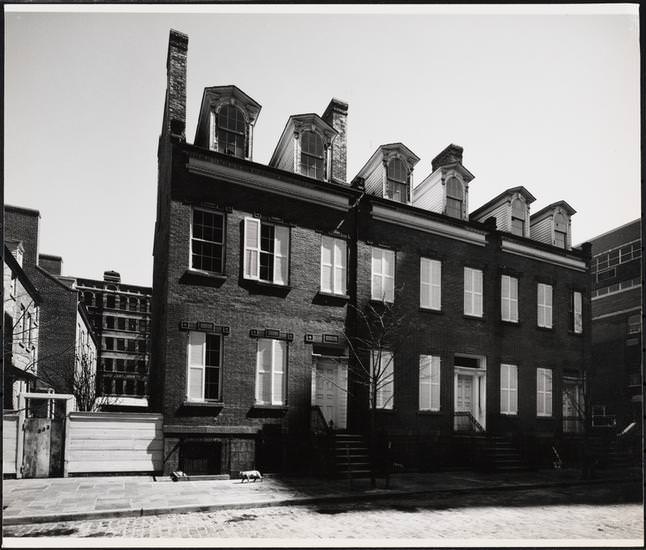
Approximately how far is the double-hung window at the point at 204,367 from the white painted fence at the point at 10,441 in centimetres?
413

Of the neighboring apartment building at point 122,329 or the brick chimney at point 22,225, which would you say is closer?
the brick chimney at point 22,225

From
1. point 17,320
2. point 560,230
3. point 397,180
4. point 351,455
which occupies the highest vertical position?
point 397,180

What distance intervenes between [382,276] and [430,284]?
2.18 meters

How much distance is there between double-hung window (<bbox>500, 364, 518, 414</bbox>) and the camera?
22.4 m

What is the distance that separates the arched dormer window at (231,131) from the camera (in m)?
17.7

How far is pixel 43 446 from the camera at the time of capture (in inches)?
568

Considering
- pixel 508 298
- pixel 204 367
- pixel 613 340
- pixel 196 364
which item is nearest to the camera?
pixel 196 364

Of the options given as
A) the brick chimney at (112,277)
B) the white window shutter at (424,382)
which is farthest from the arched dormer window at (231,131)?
the brick chimney at (112,277)

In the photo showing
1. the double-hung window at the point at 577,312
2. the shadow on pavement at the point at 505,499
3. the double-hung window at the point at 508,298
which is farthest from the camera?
the double-hung window at the point at 577,312

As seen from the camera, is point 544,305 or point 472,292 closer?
point 472,292

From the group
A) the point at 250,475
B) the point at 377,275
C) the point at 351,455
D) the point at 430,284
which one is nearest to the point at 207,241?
the point at 377,275

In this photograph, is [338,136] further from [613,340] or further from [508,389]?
[613,340]

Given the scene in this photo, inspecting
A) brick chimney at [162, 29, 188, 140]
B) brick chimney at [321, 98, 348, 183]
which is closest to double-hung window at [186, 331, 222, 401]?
brick chimney at [162, 29, 188, 140]

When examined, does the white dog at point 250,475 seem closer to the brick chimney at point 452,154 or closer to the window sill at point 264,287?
the window sill at point 264,287
